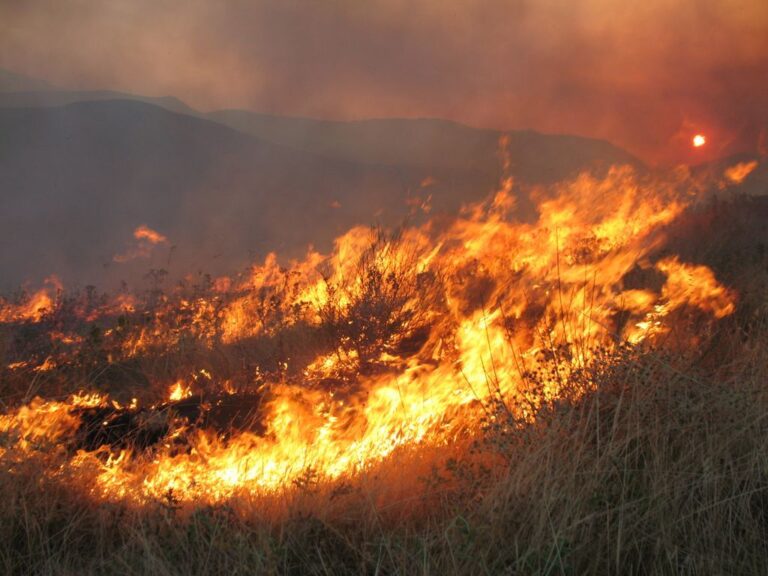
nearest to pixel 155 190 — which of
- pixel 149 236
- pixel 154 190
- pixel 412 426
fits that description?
pixel 154 190

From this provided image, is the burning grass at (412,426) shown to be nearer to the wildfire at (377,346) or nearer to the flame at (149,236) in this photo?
the wildfire at (377,346)

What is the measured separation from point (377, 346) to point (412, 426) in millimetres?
1598

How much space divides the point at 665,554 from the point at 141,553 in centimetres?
211

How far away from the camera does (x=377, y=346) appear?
203 inches

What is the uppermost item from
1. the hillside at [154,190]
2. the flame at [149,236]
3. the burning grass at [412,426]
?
the hillside at [154,190]

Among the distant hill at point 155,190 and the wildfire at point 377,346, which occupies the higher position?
the distant hill at point 155,190

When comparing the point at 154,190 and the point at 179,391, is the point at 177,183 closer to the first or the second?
the point at 154,190

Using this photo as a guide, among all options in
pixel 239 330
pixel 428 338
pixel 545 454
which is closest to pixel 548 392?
pixel 545 454

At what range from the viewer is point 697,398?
3.10 metres

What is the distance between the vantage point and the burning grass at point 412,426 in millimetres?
2406

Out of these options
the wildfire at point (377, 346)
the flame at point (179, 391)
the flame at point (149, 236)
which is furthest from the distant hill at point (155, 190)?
the flame at point (179, 391)

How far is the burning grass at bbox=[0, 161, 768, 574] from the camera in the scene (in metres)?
2.41

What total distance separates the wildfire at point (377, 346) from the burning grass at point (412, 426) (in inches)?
0.9

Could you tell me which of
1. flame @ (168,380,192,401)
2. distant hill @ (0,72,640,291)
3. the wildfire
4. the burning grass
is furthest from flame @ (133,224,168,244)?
flame @ (168,380,192,401)
